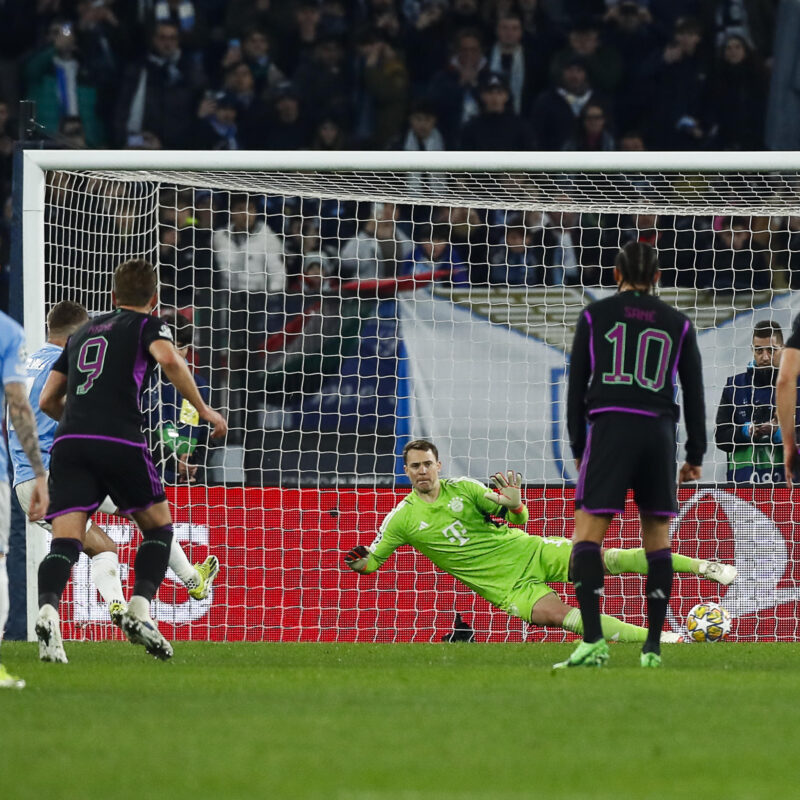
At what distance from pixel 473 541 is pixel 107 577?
2182mm

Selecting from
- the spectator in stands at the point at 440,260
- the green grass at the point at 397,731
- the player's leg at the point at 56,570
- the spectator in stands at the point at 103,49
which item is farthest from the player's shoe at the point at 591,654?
the spectator in stands at the point at 103,49

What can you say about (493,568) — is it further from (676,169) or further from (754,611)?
(676,169)

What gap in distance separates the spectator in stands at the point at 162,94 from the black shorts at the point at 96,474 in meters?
8.47

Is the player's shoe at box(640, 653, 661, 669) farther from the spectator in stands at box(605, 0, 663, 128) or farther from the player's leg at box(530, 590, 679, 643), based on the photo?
the spectator in stands at box(605, 0, 663, 128)

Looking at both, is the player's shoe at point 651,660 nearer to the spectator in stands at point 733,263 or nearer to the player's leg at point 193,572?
the player's leg at point 193,572

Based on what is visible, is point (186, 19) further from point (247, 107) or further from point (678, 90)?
point (678, 90)

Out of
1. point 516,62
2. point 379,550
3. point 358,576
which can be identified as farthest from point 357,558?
point 516,62

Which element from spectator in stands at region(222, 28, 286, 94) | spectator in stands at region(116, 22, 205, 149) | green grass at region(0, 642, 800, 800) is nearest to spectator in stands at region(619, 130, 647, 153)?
spectator in stands at region(222, 28, 286, 94)

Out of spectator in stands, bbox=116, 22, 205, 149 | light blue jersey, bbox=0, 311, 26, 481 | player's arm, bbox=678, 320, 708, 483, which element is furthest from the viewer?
spectator in stands, bbox=116, 22, 205, 149

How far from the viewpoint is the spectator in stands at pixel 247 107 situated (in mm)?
15055

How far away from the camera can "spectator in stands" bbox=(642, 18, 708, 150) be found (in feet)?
49.9

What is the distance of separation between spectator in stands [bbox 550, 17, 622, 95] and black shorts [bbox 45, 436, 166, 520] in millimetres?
9337

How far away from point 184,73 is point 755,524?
8.15m

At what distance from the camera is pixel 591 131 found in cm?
1479
